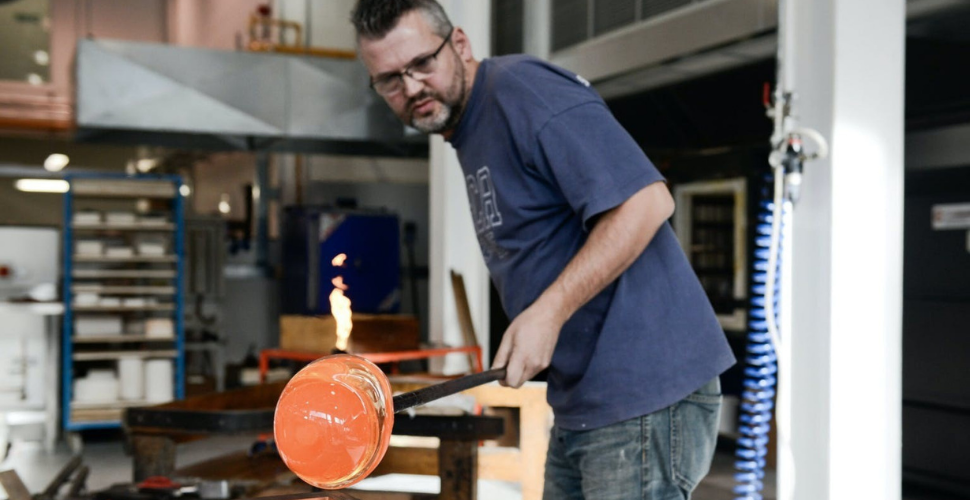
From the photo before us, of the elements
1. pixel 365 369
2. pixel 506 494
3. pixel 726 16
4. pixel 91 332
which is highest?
pixel 726 16

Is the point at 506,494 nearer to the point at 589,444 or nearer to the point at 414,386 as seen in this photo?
the point at 414,386

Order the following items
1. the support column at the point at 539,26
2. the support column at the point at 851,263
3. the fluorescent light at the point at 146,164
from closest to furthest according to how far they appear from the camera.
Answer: the support column at the point at 851,263, the support column at the point at 539,26, the fluorescent light at the point at 146,164

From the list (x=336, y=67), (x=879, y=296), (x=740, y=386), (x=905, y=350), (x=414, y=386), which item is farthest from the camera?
(x=336, y=67)

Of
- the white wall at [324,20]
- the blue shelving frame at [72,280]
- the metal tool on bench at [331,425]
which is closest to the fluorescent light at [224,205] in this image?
the white wall at [324,20]

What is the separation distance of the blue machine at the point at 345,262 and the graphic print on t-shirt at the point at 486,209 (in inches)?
333

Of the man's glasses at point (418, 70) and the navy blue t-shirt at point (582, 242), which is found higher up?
the man's glasses at point (418, 70)

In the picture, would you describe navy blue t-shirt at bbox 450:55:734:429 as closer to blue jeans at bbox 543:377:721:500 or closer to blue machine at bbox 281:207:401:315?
blue jeans at bbox 543:377:721:500

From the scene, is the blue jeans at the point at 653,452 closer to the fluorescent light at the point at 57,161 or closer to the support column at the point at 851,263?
the support column at the point at 851,263

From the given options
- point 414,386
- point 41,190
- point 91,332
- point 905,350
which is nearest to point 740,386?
point 905,350

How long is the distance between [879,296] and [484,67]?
1.72 m

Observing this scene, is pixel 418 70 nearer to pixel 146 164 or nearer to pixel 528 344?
pixel 528 344

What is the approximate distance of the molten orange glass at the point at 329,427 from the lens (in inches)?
37.8

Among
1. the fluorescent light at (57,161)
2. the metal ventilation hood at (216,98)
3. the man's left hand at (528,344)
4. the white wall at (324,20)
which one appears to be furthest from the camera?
the fluorescent light at (57,161)

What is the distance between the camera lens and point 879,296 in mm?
2713
